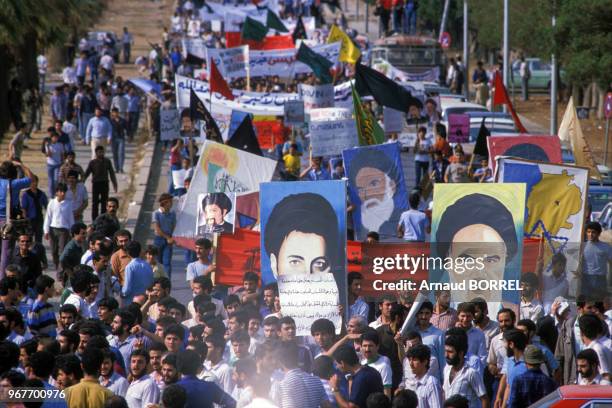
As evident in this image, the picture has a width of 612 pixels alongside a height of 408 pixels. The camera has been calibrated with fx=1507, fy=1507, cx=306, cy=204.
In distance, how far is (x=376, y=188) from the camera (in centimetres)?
1800

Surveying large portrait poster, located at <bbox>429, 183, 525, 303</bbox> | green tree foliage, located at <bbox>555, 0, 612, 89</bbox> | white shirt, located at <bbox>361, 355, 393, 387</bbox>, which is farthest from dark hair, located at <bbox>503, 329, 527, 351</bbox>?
green tree foliage, located at <bbox>555, 0, 612, 89</bbox>

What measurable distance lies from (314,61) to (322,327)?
21301mm

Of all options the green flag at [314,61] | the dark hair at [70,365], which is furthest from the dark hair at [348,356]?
the green flag at [314,61]

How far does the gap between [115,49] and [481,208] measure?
46824 mm

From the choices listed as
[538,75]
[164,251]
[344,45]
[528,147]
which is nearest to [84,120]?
[344,45]

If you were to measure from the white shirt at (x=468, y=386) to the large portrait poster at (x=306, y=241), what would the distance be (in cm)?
184

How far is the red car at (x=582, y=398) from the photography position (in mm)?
9008

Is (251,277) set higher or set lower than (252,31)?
higher

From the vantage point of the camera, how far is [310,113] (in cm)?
2538

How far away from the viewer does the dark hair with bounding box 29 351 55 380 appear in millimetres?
→ 9344

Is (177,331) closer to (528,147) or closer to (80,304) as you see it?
(80,304)

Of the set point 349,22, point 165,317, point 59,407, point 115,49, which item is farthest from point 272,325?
point 349,22

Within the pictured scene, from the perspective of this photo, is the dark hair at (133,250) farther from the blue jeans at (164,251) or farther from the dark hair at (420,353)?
the dark hair at (420,353)

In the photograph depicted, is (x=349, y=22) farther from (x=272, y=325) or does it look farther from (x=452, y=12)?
(x=272, y=325)
